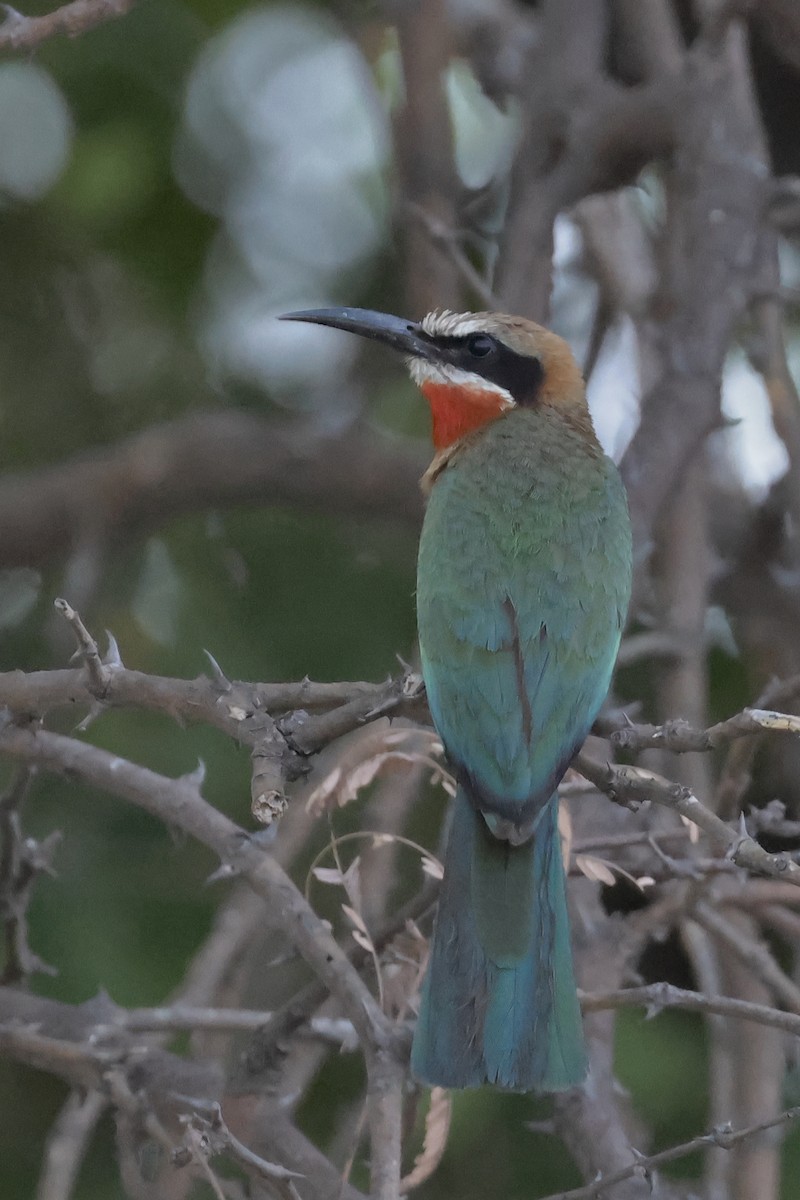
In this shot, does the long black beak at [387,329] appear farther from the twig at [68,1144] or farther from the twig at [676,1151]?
the twig at [676,1151]

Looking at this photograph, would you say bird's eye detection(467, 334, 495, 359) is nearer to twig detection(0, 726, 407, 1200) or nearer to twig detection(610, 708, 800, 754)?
twig detection(0, 726, 407, 1200)

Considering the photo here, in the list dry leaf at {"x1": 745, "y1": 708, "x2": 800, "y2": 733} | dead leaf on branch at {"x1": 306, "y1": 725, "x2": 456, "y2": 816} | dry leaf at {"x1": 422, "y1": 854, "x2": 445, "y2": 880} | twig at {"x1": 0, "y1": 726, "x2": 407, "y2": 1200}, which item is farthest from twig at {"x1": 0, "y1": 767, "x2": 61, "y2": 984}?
dry leaf at {"x1": 745, "y1": 708, "x2": 800, "y2": 733}

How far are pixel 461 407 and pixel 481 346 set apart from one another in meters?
0.13

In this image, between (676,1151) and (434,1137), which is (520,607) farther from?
(676,1151)

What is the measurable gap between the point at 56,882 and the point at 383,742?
149 cm

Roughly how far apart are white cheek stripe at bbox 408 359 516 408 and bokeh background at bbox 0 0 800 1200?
654 mm

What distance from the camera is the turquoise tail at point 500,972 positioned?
2.22 m

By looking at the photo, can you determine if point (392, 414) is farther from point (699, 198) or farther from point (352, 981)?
point (352, 981)

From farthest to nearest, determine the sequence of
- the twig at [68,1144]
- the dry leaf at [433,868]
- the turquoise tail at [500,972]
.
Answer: the twig at [68,1144] < the dry leaf at [433,868] < the turquoise tail at [500,972]

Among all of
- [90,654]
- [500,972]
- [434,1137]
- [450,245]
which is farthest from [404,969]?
[450,245]

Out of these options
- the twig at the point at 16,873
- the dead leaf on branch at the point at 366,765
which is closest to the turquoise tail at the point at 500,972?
the dead leaf on branch at the point at 366,765

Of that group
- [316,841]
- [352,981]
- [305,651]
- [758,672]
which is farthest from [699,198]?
[352,981]

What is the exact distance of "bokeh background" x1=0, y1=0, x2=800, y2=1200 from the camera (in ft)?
12.1

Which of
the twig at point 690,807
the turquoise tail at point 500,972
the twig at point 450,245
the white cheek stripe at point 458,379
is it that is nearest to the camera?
the twig at point 690,807
